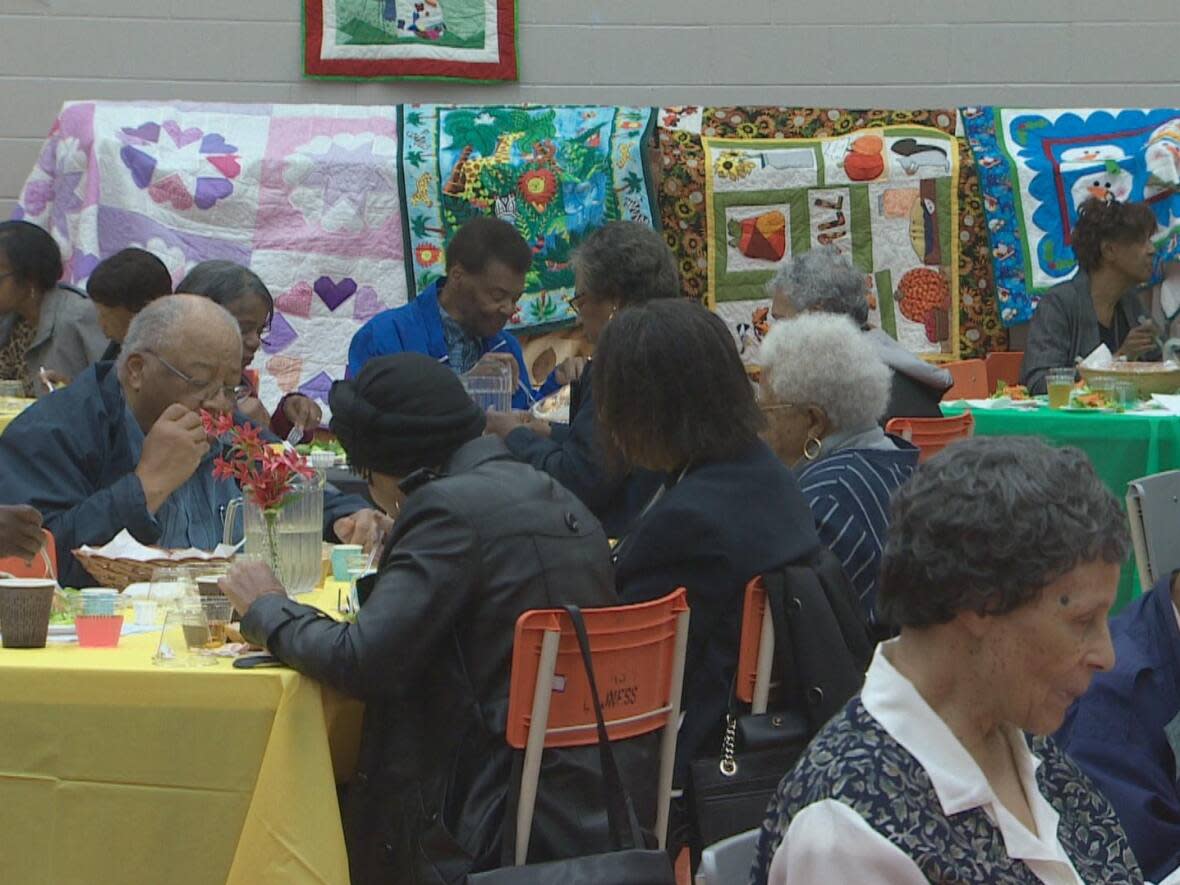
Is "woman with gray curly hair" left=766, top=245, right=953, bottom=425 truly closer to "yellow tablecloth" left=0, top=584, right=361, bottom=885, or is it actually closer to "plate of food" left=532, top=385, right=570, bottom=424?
"plate of food" left=532, top=385, right=570, bottom=424

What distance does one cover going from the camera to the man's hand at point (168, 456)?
348 centimetres

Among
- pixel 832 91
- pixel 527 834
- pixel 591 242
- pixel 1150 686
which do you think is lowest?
pixel 527 834

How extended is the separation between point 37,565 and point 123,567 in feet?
0.57

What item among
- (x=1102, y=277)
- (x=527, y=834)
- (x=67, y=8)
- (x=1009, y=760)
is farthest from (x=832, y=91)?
(x=1009, y=760)

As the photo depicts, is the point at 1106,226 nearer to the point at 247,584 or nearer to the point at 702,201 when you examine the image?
the point at 702,201

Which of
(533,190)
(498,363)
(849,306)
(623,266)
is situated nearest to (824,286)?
(849,306)

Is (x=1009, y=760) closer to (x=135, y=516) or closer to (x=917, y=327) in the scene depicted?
(x=135, y=516)

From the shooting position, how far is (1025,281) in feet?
25.1

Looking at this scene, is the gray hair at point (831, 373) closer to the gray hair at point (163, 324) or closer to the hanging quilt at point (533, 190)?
the gray hair at point (163, 324)

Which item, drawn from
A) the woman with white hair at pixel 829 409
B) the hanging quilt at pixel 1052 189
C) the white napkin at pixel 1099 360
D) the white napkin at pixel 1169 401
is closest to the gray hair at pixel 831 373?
the woman with white hair at pixel 829 409

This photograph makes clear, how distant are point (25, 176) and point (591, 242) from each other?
432 cm

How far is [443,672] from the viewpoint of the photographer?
268cm

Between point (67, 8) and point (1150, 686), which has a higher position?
point (67, 8)

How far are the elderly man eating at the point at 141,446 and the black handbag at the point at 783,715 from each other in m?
1.11
